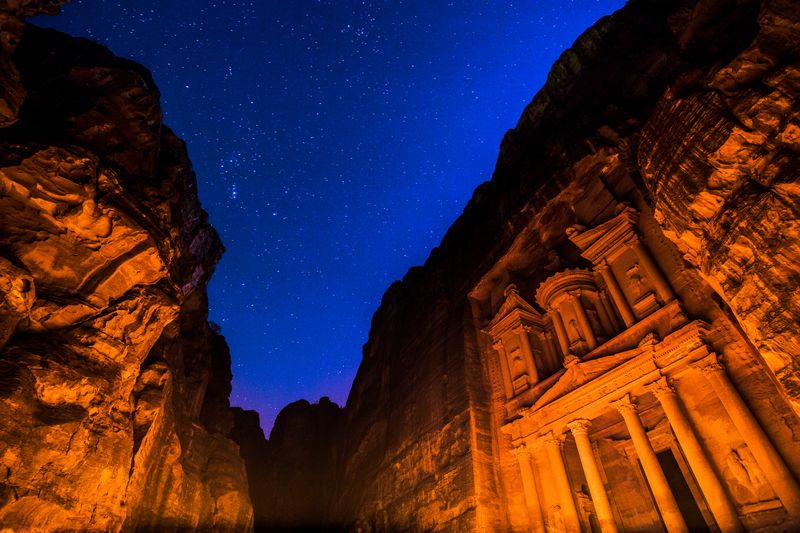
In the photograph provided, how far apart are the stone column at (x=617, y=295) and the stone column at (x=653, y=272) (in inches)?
54.2

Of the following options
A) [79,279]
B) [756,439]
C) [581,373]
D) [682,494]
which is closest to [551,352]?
[581,373]

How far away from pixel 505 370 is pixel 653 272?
8.11m

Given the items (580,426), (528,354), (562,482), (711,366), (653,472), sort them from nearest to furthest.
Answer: (711,366) → (653,472) → (562,482) → (580,426) → (528,354)

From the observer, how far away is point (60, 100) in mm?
13469

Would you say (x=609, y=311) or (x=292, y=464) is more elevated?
(x=292, y=464)

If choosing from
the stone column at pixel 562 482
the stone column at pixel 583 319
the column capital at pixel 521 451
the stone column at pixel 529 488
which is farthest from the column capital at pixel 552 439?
the stone column at pixel 583 319

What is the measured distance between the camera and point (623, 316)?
16641mm

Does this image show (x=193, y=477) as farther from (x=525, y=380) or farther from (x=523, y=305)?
(x=523, y=305)

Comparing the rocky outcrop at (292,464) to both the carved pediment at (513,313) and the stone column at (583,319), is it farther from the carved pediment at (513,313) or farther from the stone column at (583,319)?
the stone column at (583,319)

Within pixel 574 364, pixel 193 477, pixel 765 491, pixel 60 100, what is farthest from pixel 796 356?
pixel 193 477

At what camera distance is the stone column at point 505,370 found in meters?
19.6

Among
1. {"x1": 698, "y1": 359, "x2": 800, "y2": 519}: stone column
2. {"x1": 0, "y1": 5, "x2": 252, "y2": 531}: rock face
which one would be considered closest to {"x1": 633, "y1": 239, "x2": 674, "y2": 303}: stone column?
{"x1": 698, "y1": 359, "x2": 800, "y2": 519}: stone column

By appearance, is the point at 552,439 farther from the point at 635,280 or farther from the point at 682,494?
the point at 635,280

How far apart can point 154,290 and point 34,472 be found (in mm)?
5795
